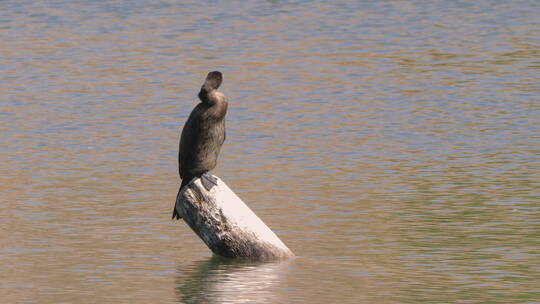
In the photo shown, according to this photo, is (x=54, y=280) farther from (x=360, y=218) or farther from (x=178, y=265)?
(x=360, y=218)

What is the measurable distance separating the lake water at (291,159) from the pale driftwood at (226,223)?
0.42 feet

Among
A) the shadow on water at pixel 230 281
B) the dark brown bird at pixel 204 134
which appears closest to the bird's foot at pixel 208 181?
the dark brown bird at pixel 204 134

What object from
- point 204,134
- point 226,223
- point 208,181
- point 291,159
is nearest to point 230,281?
point 226,223

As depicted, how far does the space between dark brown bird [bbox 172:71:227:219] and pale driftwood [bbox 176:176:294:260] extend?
94mm

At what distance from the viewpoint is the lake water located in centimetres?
1018

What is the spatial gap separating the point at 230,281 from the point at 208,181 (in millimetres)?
870

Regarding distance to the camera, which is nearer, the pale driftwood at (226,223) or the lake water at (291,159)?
the lake water at (291,159)

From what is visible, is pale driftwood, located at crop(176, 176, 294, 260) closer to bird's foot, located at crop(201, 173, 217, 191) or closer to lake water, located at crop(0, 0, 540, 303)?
bird's foot, located at crop(201, 173, 217, 191)

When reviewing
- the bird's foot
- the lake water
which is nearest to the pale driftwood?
the bird's foot

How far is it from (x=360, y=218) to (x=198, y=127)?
77.5 inches

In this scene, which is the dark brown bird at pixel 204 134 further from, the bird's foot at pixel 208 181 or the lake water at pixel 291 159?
the lake water at pixel 291 159

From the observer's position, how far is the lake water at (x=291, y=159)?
401 inches

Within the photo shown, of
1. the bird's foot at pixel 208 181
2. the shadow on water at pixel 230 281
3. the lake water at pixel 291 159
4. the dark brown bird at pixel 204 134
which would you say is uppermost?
the dark brown bird at pixel 204 134

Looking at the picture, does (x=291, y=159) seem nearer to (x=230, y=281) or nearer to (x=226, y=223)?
(x=226, y=223)
